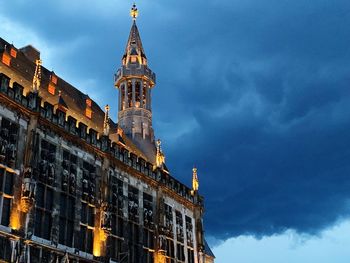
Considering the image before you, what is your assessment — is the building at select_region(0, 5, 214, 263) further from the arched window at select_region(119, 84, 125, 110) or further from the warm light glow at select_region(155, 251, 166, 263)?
the arched window at select_region(119, 84, 125, 110)

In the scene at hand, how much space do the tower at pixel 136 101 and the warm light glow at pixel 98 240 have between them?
2019cm

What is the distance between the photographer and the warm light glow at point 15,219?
33562 mm

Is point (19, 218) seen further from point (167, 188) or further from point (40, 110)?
point (167, 188)

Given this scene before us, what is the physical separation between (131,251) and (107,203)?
5.69 metres

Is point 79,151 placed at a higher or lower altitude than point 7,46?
lower

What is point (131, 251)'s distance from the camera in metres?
44.9

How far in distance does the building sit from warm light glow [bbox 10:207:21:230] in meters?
0.06

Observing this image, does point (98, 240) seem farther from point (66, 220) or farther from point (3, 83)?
point (3, 83)

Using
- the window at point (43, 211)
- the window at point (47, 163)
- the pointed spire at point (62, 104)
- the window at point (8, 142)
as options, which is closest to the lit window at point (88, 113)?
the pointed spire at point (62, 104)

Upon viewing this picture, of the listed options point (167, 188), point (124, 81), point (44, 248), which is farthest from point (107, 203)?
point (124, 81)

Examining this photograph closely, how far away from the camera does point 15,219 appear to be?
111 ft

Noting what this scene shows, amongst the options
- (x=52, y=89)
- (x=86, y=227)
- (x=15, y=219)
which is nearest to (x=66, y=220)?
(x=86, y=227)

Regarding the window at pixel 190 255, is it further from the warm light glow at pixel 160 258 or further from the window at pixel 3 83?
the window at pixel 3 83

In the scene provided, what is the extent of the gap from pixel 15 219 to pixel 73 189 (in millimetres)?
6606
